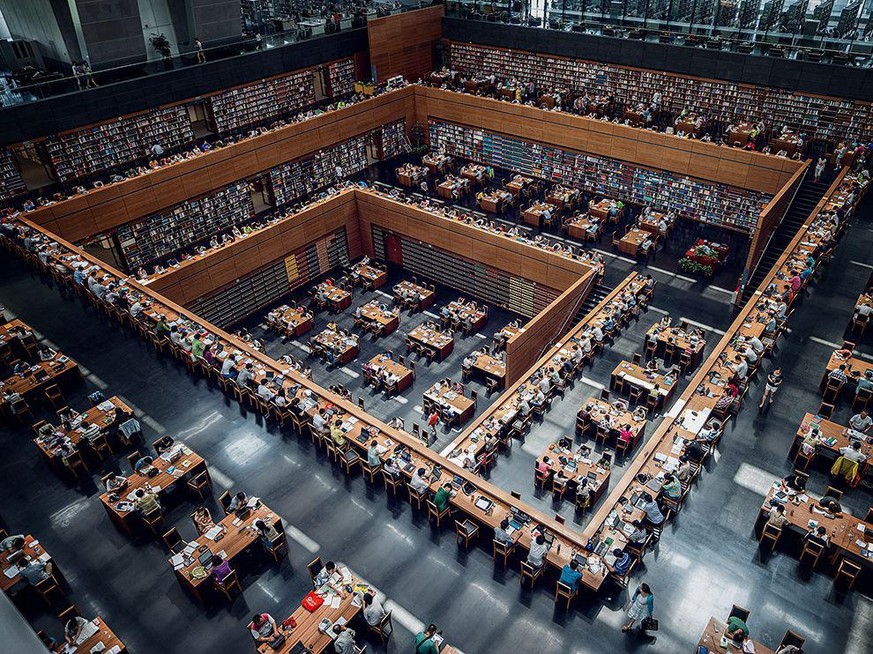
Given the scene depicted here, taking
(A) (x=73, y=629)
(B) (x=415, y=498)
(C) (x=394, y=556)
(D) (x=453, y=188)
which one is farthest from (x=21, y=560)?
(D) (x=453, y=188)

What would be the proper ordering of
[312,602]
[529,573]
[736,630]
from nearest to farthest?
[736,630] → [312,602] → [529,573]

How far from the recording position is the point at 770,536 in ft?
31.4

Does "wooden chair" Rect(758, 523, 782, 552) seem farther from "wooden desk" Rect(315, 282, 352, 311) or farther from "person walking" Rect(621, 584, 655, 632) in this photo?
"wooden desk" Rect(315, 282, 352, 311)

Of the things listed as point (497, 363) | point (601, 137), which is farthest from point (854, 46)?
point (497, 363)

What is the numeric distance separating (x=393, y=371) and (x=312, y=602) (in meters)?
8.06

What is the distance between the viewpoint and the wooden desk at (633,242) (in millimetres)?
18406

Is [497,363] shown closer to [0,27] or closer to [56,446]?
[56,446]

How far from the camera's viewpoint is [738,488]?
10695 mm

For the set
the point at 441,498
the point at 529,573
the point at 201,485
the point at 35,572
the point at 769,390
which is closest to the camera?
the point at 35,572

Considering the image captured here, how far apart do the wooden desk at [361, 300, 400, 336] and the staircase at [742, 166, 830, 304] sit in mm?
10030

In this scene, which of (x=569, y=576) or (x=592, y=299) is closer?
(x=569, y=576)

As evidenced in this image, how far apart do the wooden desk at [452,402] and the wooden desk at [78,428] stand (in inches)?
256

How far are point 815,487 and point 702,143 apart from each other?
458 inches

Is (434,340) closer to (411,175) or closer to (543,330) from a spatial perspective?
(543,330)
